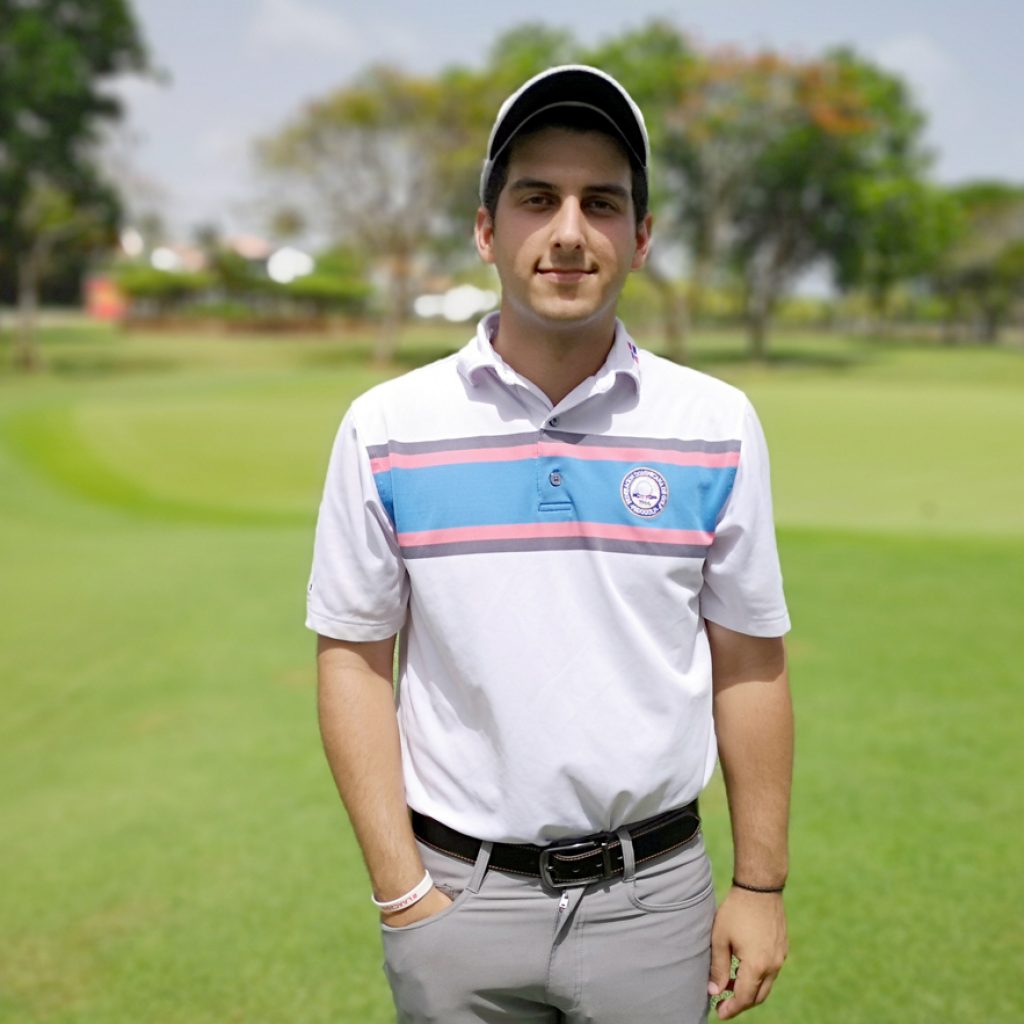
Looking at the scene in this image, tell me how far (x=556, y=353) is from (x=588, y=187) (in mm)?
233

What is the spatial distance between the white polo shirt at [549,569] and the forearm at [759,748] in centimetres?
6

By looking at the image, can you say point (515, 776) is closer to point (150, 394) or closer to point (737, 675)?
point (737, 675)

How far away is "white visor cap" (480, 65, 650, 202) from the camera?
1629 mm

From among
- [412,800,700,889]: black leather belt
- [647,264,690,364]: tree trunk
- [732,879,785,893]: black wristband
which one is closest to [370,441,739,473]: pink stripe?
[412,800,700,889]: black leather belt

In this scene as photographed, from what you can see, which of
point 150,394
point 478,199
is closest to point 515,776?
point 478,199

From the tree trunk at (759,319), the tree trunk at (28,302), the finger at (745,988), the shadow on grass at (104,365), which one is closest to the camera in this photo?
the finger at (745,988)

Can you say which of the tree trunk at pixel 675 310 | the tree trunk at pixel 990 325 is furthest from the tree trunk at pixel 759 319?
the tree trunk at pixel 990 325

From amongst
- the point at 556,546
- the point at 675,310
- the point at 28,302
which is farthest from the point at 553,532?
the point at 675,310

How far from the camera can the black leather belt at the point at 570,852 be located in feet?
5.38

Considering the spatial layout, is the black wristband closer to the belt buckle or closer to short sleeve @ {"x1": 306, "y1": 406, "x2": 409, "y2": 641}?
the belt buckle

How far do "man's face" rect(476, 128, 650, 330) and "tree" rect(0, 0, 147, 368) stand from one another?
30.5 metres

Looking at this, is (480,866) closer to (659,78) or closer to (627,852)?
(627,852)

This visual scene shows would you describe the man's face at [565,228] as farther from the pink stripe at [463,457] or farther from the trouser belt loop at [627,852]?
the trouser belt loop at [627,852]

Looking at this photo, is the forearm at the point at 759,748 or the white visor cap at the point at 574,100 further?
the forearm at the point at 759,748
